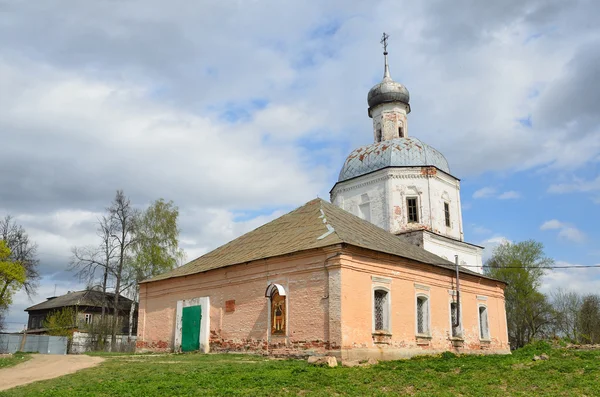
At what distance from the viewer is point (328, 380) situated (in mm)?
11234

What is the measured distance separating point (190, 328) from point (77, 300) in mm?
31551

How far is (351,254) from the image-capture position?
1595 cm

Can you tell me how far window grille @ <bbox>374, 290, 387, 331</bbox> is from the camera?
55.7 feet

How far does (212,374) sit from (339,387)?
3.29 meters

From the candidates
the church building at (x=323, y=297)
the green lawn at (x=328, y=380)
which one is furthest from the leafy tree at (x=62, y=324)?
the green lawn at (x=328, y=380)

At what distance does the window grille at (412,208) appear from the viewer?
28.2 metres

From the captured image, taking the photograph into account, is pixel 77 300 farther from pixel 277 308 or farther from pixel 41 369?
pixel 277 308

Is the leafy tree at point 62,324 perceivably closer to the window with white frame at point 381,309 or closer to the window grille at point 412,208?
the window grille at point 412,208

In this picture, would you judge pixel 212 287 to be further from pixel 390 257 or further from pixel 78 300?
pixel 78 300

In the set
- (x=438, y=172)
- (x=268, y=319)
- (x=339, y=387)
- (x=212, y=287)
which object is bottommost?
(x=339, y=387)

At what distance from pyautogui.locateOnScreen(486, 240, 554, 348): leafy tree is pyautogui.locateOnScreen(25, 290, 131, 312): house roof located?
27170 millimetres

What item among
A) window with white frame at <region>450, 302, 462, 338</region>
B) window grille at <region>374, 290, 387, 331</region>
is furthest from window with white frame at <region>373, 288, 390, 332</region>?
window with white frame at <region>450, 302, 462, 338</region>

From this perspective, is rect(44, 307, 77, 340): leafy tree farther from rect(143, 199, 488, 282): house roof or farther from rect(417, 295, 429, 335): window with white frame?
rect(417, 295, 429, 335): window with white frame

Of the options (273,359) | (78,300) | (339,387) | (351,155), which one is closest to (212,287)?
(273,359)
